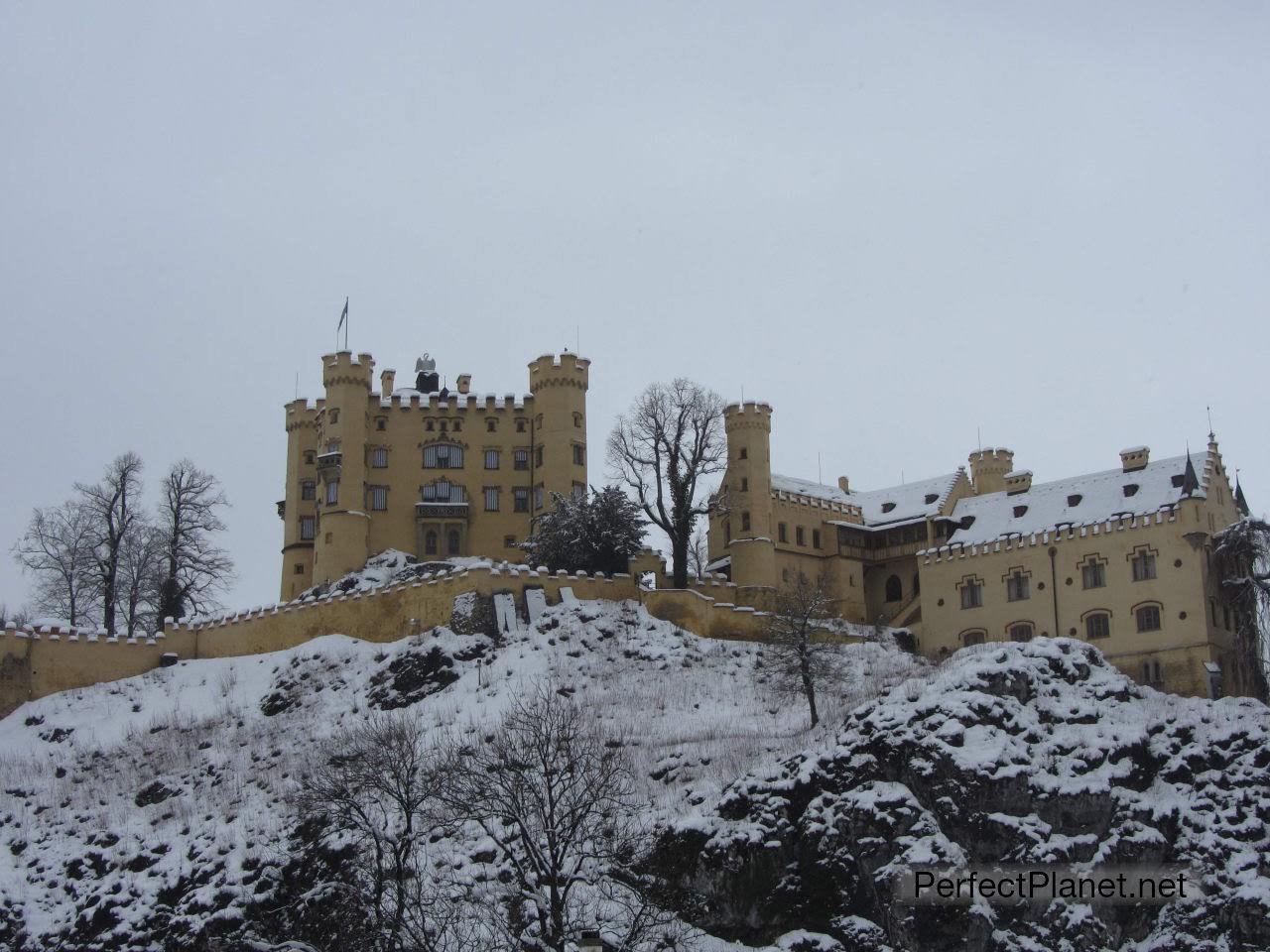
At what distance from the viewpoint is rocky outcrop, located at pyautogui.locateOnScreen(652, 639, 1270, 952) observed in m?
54.0

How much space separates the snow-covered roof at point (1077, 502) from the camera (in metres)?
80.1

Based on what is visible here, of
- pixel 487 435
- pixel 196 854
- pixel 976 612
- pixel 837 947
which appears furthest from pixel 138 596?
pixel 837 947

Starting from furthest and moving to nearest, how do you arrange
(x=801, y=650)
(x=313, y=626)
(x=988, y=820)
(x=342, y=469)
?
(x=342, y=469) < (x=313, y=626) < (x=801, y=650) < (x=988, y=820)

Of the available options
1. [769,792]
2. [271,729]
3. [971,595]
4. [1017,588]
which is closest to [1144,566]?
[1017,588]

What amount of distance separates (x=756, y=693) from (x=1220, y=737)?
58.5ft

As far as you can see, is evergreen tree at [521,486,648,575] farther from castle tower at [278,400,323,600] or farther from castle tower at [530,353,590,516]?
castle tower at [278,400,323,600]

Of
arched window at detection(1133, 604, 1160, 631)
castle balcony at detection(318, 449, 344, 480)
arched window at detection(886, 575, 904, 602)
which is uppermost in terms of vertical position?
castle balcony at detection(318, 449, 344, 480)

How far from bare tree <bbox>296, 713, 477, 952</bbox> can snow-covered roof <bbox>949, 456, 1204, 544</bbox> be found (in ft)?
102

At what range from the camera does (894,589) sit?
92.9 metres

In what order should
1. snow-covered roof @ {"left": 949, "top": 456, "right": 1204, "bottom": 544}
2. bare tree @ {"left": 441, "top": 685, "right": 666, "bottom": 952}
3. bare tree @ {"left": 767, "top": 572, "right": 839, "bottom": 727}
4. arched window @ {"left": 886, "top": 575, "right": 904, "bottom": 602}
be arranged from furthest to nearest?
arched window @ {"left": 886, "top": 575, "right": 904, "bottom": 602} → snow-covered roof @ {"left": 949, "top": 456, "right": 1204, "bottom": 544} → bare tree @ {"left": 767, "top": 572, "right": 839, "bottom": 727} → bare tree @ {"left": 441, "top": 685, "right": 666, "bottom": 952}

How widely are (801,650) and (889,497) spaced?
99.9 feet

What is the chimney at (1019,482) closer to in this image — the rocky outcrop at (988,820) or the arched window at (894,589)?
the arched window at (894,589)

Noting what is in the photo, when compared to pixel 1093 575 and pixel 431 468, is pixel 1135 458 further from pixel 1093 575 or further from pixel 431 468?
pixel 431 468

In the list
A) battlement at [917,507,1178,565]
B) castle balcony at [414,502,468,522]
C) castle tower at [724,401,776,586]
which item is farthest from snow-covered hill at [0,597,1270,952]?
castle balcony at [414,502,468,522]
